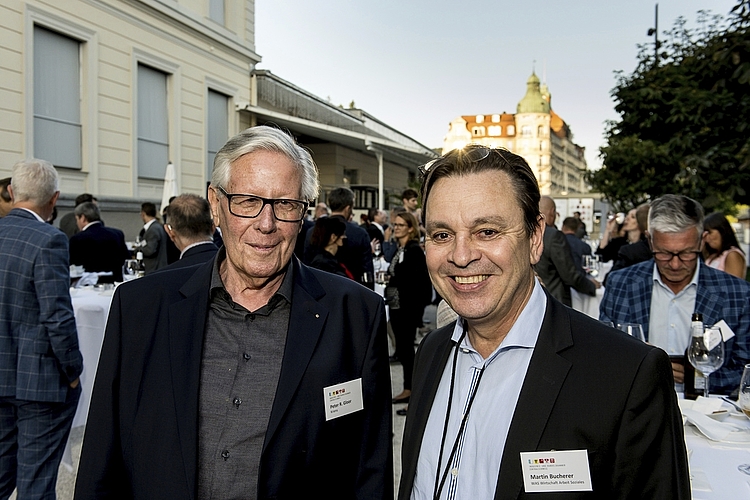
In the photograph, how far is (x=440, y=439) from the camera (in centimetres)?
162

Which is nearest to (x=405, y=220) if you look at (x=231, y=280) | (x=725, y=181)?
(x=725, y=181)

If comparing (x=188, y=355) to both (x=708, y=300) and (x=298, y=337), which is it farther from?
(x=708, y=300)

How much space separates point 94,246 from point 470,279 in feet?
21.3

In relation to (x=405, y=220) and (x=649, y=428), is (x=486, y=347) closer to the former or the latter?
(x=649, y=428)

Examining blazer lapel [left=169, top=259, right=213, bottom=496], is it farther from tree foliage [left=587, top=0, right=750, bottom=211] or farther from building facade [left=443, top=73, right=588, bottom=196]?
building facade [left=443, top=73, right=588, bottom=196]

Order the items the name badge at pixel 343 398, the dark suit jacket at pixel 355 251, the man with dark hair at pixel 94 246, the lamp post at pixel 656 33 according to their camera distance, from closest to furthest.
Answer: the name badge at pixel 343 398, the dark suit jacket at pixel 355 251, the man with dark hair at pixel 94 246, the lamp post at pixel 656 33

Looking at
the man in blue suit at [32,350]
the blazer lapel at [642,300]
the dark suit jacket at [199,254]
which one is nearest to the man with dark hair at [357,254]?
the dark suit jacket at [199,254]

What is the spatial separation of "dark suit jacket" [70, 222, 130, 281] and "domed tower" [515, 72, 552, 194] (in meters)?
97.4

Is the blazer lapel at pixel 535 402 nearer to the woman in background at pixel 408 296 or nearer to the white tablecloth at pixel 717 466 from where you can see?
the white tablecloth at pixel 717 466

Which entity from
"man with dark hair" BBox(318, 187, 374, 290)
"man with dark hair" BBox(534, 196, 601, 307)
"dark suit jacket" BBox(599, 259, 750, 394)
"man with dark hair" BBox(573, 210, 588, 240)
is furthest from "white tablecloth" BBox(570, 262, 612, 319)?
"dark suit jacket" BBox(599, 259, 750, 394)

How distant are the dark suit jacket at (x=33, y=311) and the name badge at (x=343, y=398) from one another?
2048mm

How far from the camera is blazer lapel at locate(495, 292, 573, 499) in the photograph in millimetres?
1377

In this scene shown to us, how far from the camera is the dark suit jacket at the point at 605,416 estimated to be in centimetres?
132

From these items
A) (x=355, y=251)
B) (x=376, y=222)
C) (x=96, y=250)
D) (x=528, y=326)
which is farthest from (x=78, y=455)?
(x=376, y=222)
